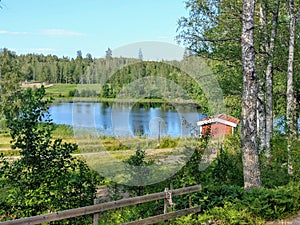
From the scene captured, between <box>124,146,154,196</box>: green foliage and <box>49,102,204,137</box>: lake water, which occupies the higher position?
<box>49,102,204,137</box>: lake water

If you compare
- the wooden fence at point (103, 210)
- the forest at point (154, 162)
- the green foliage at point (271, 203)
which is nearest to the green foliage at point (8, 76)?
the forest at point (154, 162)

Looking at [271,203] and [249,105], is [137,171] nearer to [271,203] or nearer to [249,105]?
[249,105]

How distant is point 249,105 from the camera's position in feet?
23.5

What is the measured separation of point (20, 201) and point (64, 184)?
0.63 m

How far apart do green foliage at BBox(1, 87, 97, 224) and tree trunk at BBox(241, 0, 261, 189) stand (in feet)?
9.12

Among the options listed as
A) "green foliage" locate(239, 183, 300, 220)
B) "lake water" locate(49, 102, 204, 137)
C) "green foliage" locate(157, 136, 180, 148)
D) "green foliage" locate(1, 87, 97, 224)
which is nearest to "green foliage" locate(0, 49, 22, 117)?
"green foliage" locate(157, 136, 180, 148)

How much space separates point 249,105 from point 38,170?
3.66 m

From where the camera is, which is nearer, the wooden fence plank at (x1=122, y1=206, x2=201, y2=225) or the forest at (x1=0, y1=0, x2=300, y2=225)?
the wooden fence plank at (x1=122, y1=206, x2=201, y2=225)

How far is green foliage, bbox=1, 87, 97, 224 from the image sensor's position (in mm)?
5715

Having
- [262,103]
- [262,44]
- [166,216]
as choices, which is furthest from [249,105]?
[262,44]

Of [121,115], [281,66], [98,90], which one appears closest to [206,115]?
[121,115]

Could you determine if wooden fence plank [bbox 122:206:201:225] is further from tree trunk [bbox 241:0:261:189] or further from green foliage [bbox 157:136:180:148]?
green foliage [bbox 157:136:180:148]

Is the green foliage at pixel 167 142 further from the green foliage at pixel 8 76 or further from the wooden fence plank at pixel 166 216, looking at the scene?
the green foliage at pixel 8 76

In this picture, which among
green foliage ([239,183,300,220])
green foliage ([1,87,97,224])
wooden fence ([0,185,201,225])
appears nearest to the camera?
wooden fence ([0,185,201,225])
